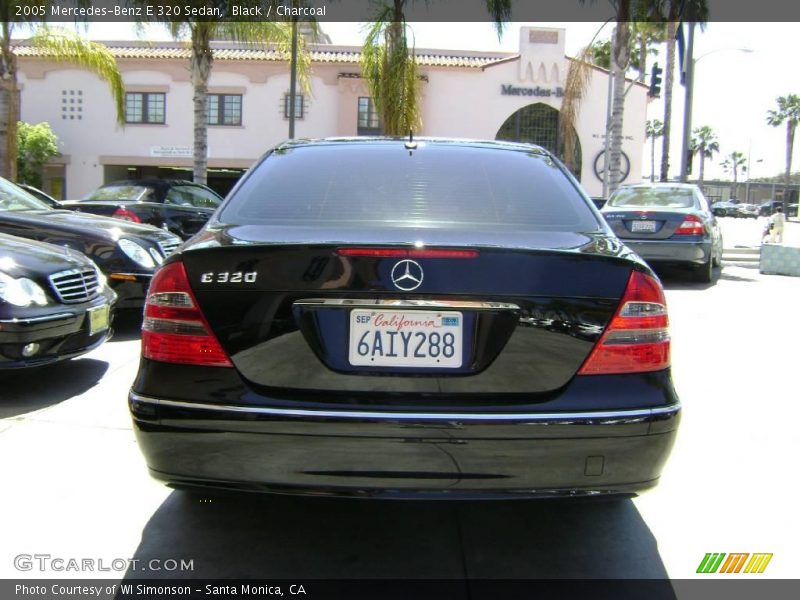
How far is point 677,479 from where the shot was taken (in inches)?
136

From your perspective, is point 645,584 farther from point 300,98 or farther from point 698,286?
point 300,98

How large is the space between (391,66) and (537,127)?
1212 centimetres

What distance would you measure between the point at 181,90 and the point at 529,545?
2734cm

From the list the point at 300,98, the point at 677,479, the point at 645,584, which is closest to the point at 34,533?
the point at 645,584

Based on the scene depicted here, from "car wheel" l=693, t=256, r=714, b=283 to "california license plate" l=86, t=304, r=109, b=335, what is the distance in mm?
8451

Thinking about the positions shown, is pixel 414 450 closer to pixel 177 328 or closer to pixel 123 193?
pixel 177 328

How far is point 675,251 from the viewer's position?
402 inches

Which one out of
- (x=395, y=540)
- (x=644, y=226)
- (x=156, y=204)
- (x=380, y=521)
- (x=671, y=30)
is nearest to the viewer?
(x=395, y=540)

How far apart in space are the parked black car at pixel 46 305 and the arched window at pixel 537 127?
2451 cm

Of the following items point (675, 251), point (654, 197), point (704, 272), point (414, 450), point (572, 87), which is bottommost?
Answer: point (704, 272)

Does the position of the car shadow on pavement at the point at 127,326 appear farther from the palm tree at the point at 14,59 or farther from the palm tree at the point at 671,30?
the palm tree at the point at 671,30

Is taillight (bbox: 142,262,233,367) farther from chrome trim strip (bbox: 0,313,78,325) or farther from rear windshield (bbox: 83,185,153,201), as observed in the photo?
rear windshield (bbox: 83,185,153,201)

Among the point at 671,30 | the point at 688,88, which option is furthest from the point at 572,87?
the point at 671,30

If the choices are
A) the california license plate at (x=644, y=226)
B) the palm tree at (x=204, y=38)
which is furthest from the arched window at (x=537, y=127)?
the california license plate at (x=644, y=226)
